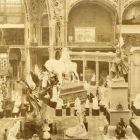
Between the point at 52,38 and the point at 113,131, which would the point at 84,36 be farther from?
the point at 113,131

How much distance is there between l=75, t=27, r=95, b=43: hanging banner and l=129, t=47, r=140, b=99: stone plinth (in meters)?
12.0

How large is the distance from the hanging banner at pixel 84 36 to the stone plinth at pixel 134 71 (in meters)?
12.0

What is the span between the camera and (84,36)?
38.4 metres

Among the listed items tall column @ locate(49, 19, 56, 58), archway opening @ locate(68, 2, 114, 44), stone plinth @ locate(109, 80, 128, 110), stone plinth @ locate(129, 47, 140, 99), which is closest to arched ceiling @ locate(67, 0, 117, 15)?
archway opening @ locate(68, 2, 114, 44)

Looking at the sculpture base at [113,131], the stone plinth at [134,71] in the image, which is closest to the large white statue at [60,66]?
the stone plinth at [134,71]

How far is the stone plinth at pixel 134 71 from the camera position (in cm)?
2652

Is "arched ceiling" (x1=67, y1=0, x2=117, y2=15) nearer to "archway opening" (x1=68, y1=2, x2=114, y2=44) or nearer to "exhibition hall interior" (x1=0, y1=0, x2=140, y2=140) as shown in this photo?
"exhibition hall interior" (x1=0, y1=0, x2=140, y2=140)

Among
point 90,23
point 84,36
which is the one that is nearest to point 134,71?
point 84,36

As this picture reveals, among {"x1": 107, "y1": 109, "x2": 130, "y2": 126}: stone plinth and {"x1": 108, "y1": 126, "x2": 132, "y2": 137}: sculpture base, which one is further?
{"x1": 107, "y1": 109, "x2": 130, "y2": 126}: stone plinth

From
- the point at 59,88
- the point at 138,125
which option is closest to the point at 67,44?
the point at 59,88

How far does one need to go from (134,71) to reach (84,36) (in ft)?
41.4

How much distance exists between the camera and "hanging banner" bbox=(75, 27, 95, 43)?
38.3m

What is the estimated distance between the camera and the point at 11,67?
3769 centimetres

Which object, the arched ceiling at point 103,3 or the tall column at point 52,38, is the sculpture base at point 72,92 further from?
the arched ceiling at point 103,3
